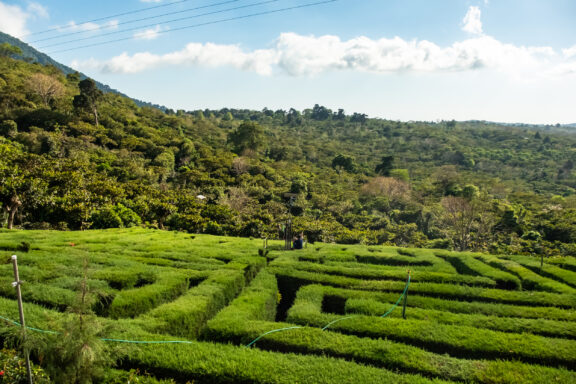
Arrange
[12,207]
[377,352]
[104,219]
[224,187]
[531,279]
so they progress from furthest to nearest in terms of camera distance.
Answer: [224,187] → [104,219] → [12,207] → [531,279] → [377,352]

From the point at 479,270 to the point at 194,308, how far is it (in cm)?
1395

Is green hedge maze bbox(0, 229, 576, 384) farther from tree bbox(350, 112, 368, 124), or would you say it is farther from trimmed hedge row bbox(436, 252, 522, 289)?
tree bbox(350, 112, 368, 124)

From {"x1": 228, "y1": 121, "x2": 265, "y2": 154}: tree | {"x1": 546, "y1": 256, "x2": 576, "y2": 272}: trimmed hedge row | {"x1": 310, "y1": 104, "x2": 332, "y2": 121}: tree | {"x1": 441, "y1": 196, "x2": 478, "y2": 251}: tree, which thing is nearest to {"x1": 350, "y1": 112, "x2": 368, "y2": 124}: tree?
{"x1": 310, "y1": 104, "x2": 332, "y2": 121}: tree

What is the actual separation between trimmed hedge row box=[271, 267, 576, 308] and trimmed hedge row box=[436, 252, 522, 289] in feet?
6.42

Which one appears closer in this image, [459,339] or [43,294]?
[459,339]

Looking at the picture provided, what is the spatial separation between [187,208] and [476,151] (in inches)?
4218

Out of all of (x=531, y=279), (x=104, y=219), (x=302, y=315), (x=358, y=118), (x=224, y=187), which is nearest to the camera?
(x=302, y=315)

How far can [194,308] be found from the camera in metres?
9.69

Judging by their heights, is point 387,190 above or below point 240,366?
above

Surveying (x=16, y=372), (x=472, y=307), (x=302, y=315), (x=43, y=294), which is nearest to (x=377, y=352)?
(x=302, y=315)

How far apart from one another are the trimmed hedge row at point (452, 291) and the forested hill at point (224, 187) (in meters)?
4.54

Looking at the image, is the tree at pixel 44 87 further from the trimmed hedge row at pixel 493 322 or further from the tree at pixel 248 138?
the trimmed hedge row at pixel 493 322

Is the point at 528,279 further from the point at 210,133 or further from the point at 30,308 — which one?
the point at 210,133

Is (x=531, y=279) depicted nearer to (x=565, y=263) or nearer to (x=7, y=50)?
(x=565, y=263)
